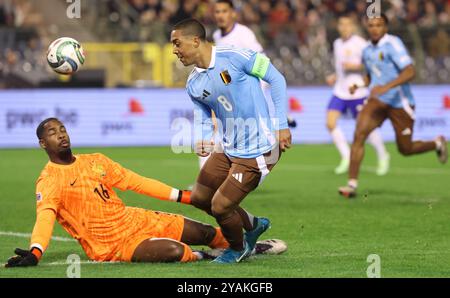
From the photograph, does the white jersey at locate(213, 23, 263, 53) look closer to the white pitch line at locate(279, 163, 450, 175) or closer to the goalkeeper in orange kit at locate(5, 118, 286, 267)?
the white pitch line at locate(279, 163, 450, 175)

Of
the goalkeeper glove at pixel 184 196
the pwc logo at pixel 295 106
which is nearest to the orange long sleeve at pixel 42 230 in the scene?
the goalkeeper glove at pixel 184 196

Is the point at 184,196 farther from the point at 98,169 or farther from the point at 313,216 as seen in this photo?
the point at 313,216

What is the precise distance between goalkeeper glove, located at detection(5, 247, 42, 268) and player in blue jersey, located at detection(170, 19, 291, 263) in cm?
151

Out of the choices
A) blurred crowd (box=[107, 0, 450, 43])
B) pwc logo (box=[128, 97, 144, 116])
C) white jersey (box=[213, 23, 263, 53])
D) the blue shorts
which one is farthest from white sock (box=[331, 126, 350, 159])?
blurred crowd (box=[107, 0, 450, 43])

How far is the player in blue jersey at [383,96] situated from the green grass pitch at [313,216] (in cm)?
67

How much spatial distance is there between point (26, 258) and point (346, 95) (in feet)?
34.6

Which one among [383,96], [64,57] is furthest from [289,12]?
[64,57]

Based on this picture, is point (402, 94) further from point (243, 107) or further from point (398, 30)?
point (398, 30)

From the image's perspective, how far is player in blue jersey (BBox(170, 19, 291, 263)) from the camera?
901cm

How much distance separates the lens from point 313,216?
41.0ft

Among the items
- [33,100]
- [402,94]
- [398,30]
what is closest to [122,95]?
[33,100]

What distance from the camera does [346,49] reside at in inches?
736

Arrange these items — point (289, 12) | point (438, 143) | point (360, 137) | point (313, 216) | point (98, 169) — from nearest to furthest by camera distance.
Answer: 1. point (98, 169)
2. point (313, 216)
3. point (360, 137)
4. point (438, 143)
5. point (289, 12)

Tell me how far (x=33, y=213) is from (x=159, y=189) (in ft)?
14.1
